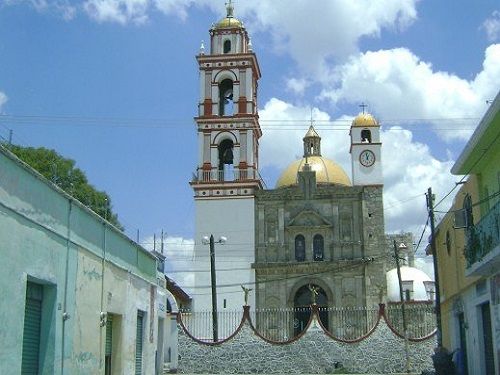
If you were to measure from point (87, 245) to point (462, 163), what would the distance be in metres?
9.74

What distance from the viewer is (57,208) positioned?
12195mm

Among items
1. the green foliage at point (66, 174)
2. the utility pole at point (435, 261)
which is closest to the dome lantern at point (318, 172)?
the green foliage at point (66, 174)

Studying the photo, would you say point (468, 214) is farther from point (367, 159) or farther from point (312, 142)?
point (312, 142)

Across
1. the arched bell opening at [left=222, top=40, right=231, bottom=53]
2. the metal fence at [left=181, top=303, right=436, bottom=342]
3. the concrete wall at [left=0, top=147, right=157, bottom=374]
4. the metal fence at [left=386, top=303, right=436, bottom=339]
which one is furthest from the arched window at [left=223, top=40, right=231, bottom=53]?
the concrete wall at [left=0, top=147, right=157, bottom=374]

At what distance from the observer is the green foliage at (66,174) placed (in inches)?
1366

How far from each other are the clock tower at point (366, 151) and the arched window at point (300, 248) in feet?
19.3

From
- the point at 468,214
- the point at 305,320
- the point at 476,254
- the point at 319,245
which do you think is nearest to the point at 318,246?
the point at 319,245

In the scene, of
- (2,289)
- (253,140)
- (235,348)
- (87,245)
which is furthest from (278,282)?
(2,289)

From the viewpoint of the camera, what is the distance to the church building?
43.8 m

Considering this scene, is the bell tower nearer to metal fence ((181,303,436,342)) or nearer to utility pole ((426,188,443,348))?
metal fence ((181,303,436,342))

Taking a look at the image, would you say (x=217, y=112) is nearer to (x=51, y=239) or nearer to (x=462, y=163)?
(x=462, y=163)

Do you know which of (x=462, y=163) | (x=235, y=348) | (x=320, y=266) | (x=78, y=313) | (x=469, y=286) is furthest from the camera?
(x=320, y=266)

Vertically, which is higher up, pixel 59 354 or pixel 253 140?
pixel 253 140

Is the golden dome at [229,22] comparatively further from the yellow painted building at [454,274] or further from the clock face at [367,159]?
the yellow painted building at [454,274]
